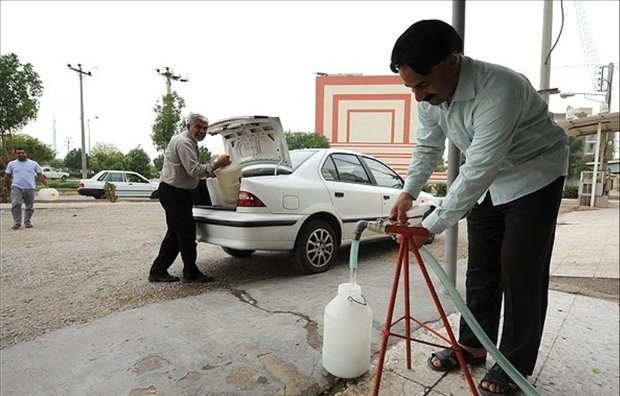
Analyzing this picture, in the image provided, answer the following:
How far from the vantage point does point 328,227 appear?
3.87 metres

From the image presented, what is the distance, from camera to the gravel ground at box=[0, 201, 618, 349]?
2768 mm

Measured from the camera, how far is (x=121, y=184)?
8.88 m

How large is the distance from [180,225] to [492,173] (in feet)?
8.94

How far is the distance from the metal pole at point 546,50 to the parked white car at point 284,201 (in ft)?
17.2

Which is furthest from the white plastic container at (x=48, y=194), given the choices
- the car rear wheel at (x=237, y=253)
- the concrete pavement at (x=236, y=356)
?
the concrete pavement at (x=236, y=356)

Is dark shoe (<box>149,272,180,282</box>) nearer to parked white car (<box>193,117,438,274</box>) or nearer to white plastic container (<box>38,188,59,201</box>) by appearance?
parked white car (<box>193,117,438,274</box>)

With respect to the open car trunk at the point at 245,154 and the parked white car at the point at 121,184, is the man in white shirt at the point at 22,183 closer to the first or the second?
the parked white car at the point at 121,184

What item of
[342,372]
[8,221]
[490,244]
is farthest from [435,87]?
[8,221]

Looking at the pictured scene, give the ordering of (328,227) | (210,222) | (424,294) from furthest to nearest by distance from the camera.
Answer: (328,227) → (210,222) → (424,294)

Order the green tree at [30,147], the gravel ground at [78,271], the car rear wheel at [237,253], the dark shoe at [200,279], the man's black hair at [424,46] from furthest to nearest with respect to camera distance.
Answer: the car rear wheel at [237,253], the green tree at [30,147], the dark shoe at [200,279], the gravel ground at [78,271], the man's black hair at [424,46]

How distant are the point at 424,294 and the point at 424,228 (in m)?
1.95

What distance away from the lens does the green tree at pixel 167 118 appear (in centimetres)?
1153

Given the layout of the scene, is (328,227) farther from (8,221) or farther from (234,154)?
(8,221)

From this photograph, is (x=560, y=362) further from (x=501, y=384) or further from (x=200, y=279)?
(x=200, y=279)
